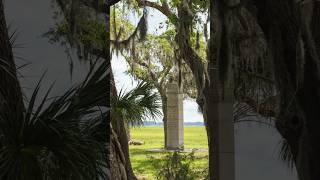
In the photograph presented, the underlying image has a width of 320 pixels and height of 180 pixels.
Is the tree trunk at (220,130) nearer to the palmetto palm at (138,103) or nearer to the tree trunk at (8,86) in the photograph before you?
the palmetto palm at (138,103)

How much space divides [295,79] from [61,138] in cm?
181

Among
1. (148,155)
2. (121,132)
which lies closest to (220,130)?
(121,132)

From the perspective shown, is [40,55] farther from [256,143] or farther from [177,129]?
[177,129]

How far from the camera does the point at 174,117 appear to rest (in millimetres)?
15961

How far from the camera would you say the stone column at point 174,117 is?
1496cm

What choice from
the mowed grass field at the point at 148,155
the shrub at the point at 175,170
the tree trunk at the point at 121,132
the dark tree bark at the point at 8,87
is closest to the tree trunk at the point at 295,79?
the dark tree bark at the point at 8,87

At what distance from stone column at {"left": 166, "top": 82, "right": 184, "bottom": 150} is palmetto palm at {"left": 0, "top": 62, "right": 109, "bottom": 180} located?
10001mm

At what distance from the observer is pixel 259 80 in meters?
5.30

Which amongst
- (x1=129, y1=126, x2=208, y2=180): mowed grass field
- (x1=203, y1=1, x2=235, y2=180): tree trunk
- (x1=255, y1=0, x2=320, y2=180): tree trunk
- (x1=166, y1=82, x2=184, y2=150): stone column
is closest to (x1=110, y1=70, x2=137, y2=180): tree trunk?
(x1=129, y1=126, x2=208, y2=180): mowed grass field

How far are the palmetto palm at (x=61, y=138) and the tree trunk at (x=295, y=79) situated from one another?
169cm

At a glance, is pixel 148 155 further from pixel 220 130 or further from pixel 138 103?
pixel 220 130

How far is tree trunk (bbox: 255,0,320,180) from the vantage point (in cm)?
310

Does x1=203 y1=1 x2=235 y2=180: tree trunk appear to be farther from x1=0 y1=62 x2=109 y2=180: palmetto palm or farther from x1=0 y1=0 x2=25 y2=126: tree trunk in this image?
x1=0 y1=0 x2=25 y2=126: tree trunk

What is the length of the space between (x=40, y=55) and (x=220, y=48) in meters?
1.77
